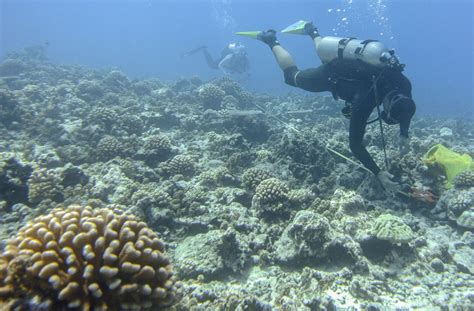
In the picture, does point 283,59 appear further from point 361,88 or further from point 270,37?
point 361,88

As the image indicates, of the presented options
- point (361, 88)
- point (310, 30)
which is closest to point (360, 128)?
point (361, 88)

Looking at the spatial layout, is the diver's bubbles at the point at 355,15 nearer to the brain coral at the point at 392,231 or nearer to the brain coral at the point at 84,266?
the brain coral at the point at 392,231

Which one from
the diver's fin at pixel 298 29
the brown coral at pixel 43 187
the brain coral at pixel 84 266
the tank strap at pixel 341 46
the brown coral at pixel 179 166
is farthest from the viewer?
the diver's fin at pixel 298 29

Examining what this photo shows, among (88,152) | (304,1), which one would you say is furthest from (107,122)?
(304,1)

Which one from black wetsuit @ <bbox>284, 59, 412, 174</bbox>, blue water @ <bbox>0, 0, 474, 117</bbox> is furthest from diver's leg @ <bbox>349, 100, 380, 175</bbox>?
blue water @ <bbox>0, 0, 474, 117</bbox>

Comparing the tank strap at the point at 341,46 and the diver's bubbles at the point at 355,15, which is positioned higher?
the diver's bubbles at the point at 355,15

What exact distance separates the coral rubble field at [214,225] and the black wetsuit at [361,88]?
107 cm

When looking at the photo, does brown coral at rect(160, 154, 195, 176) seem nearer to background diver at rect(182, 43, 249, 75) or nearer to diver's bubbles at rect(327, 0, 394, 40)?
background diver at rect(182, 43, 249, 75)

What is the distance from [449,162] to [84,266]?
821cm

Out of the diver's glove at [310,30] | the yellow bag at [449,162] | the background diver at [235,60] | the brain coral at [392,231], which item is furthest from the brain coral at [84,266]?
the background diver at [235,60]

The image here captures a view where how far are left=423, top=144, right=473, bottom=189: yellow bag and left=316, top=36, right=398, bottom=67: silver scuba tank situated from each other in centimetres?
290

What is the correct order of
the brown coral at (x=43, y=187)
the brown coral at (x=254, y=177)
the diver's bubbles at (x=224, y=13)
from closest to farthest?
the brown coral at (x=43, y=187)
the brown coral at (x=254, y=177)
the diver's bubbles at (x=224, y=13)

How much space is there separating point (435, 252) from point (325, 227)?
6.82ft

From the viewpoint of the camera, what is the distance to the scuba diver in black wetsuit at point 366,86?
21.0ft
